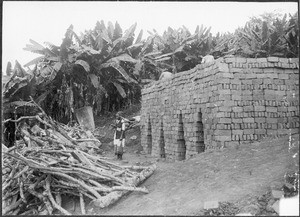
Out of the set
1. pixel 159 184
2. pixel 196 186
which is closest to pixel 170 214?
pixel 196 186

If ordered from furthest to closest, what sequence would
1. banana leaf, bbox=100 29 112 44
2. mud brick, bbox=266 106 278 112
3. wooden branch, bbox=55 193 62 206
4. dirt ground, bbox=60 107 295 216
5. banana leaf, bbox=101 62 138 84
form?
banana leaf, bbox=100 29 112 44 → banana leaf, bbox=101 62 138 84 → mud brick, bbox=266 106 278 112 → wooden branch, bbox=55 193 62 206 → dirt ground, bbox=60 107 295 216

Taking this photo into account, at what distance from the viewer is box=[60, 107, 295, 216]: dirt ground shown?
502 cm

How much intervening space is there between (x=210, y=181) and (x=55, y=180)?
2856 mm

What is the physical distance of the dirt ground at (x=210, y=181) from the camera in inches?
198

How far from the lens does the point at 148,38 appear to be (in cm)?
1466

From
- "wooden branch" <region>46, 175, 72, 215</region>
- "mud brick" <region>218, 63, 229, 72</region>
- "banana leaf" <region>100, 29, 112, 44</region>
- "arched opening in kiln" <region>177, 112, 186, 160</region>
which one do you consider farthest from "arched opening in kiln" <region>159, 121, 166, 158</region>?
"banana leaf" <region>100, 29, 112, 44</region>

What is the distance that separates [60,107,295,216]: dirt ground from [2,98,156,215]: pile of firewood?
0.22 m

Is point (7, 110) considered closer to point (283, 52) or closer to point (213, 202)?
point (213, 202)

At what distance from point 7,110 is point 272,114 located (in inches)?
248

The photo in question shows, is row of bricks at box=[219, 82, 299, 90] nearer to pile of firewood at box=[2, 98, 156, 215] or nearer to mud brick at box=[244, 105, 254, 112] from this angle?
mud brick at box=[244, 105, 254, 112]

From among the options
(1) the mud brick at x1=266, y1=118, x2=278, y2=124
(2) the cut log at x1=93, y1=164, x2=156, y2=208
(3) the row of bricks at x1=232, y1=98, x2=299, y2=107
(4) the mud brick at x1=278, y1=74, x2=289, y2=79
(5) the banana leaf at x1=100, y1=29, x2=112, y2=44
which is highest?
(5) the banana leaf at x1=100, y1=29, x2=112, y2=44

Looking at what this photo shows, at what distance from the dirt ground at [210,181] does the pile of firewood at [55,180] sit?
0.22 metres

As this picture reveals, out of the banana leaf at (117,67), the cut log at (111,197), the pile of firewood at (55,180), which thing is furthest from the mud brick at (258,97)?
the banana leaf at (117,67)

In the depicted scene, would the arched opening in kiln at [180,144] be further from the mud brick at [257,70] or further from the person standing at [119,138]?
the mud brick at [257,70]
